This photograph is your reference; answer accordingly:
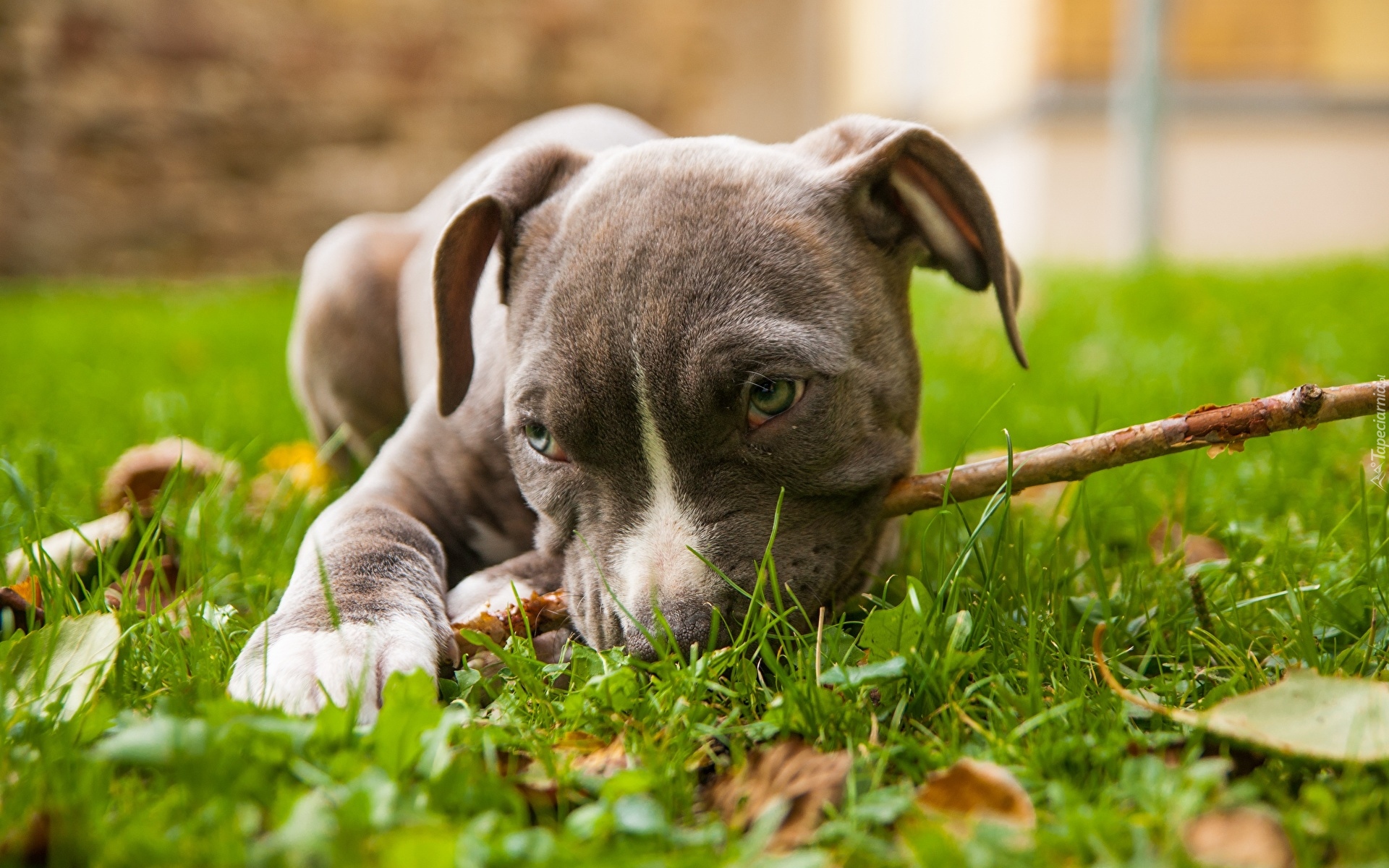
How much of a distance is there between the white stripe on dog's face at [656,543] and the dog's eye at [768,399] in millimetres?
190

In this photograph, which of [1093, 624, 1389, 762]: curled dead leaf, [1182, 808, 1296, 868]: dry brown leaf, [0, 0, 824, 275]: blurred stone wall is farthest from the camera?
[0, 0, 824, 275]: blurred stone wall

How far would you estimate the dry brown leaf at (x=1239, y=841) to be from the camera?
4.33ft

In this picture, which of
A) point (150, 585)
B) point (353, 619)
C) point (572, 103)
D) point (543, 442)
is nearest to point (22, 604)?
point (150, 585)

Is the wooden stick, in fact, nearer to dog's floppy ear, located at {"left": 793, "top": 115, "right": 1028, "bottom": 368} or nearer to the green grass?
the green grass

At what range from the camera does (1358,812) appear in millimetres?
1426

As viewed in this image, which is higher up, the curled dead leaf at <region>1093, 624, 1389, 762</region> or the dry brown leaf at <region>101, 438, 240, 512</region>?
the curled dead leaf at <region>1093, 624, 1389, 762</region>

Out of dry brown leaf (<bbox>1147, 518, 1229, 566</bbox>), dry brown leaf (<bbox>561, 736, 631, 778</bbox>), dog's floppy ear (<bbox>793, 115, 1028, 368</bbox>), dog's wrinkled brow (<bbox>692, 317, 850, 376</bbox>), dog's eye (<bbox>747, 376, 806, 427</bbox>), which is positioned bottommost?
dry brown leaf (<bbox>1147, 518, 1229, 566</bbox>)

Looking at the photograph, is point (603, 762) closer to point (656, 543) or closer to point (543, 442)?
point (656, 543)

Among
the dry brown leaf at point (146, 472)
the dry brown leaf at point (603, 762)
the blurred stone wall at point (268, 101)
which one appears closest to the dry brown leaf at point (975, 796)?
the dry brown leaf at point (603, 762)

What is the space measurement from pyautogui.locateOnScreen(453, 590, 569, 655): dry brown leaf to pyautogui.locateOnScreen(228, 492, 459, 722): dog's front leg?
5cm

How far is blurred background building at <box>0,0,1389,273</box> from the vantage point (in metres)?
12.4

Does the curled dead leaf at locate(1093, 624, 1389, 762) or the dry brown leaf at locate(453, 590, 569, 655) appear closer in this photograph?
the curled dead leaf at locate(1093, 624, 1389, 762)

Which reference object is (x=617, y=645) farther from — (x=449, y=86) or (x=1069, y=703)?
(x=449, y=86)

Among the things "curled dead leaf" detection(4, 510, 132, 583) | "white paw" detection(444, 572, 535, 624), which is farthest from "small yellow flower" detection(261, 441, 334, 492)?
"white paw" detection(444, 572, 535, 624)
